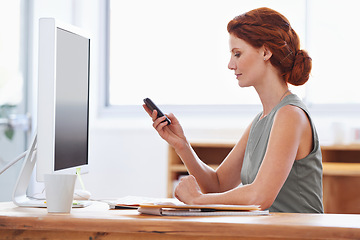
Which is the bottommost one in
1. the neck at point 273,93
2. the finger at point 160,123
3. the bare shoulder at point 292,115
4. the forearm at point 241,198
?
the forearm at point 241,198

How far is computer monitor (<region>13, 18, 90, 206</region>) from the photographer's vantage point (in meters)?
1.53

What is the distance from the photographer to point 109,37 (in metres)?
4.51

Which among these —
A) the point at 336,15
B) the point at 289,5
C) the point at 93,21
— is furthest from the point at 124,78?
the point at 336,15

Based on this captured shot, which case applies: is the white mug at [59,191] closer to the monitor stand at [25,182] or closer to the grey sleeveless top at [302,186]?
the monitor stand at [25,182]

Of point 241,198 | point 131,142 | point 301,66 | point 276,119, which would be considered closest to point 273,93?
point 301,66

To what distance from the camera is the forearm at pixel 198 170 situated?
203 centimetres

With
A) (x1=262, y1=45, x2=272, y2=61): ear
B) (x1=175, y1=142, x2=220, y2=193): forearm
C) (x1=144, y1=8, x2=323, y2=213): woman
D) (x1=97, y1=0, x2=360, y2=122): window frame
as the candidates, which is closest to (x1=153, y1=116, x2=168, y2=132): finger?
(x1=144, y1=8, x2=323, y2=213): woman

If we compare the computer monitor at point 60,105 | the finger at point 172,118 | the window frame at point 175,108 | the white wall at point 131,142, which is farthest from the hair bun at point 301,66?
the window frame at point 175,108

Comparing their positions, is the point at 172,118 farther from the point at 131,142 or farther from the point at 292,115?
the point at 131,142

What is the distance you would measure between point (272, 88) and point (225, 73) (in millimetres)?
2369

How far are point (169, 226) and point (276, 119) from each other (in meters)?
0.59

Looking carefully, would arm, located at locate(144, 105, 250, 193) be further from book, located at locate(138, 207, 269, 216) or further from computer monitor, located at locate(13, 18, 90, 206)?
book, located at locate(138, 207, 269, 216)

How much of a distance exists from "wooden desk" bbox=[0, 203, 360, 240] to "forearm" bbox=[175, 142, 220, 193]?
2.00 ft

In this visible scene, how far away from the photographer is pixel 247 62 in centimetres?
191
